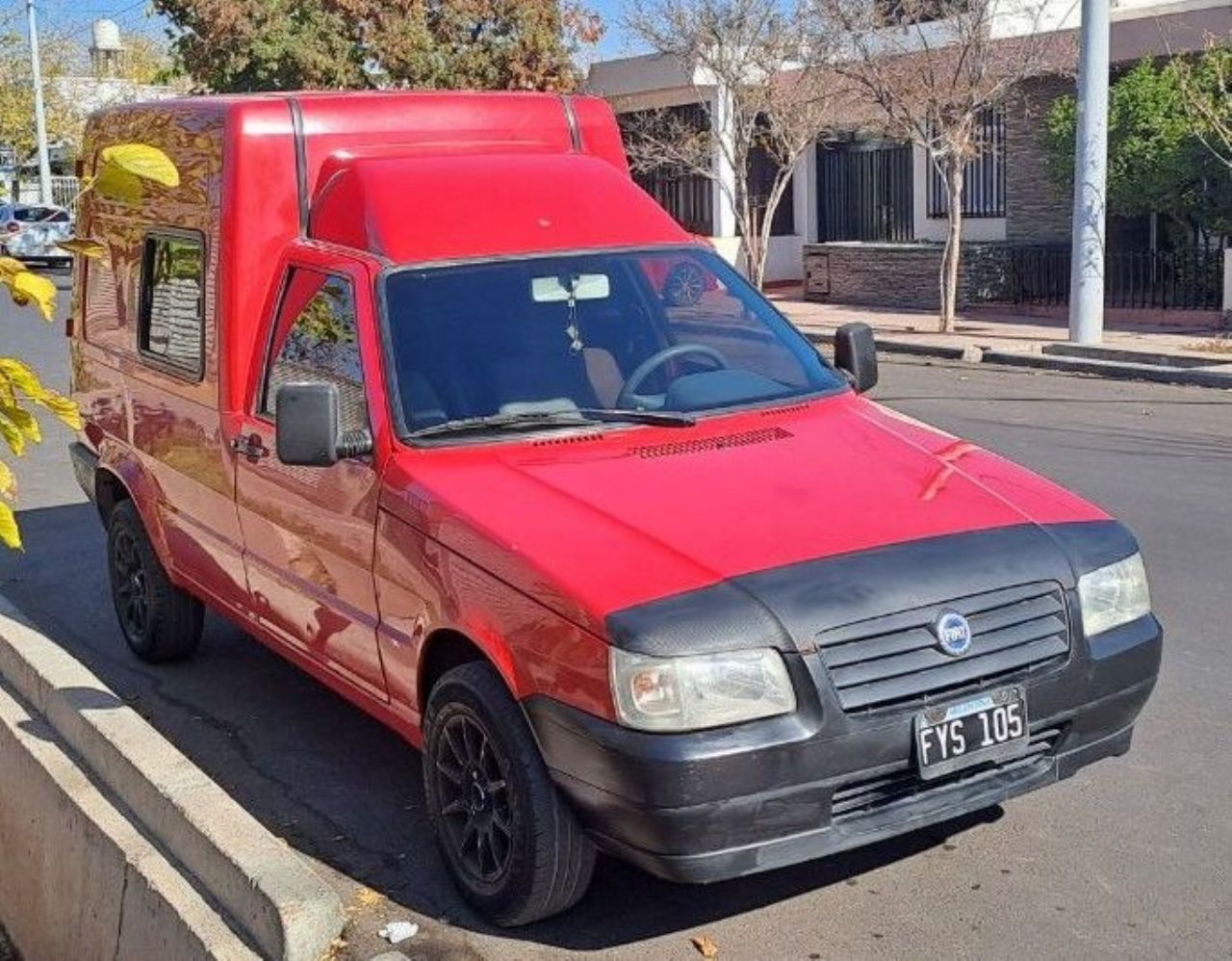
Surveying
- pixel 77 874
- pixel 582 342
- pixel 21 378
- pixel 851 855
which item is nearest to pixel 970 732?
pixel 851 855

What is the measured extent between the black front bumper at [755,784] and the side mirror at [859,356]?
1.98 m

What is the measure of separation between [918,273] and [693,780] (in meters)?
21.4

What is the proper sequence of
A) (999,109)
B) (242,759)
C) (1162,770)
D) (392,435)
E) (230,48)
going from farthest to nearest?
(230,48) → (999,109) → (242,759) → (1162,770) → (392,435)

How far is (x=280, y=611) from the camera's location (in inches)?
229

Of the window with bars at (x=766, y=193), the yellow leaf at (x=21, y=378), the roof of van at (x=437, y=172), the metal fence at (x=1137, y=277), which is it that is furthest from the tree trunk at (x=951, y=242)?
the yellow leaf at (x=21, y=378)

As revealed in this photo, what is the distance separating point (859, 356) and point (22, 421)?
134 inches

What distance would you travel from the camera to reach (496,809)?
447 cm

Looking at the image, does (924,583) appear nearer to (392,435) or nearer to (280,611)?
(392,435)

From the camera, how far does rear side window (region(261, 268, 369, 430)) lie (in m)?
5.30

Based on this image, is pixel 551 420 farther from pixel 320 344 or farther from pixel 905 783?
pixel 905 783

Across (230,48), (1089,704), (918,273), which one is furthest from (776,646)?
(230,48)

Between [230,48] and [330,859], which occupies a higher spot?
[230,48]

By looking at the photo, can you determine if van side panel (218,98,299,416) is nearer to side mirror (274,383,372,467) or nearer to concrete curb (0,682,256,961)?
side mirror (274,383,372,467)

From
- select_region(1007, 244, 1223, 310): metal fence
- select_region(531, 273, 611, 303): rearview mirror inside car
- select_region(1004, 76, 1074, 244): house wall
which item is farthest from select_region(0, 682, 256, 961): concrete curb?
select_region(1004, 76, 1074, 244): house wall
